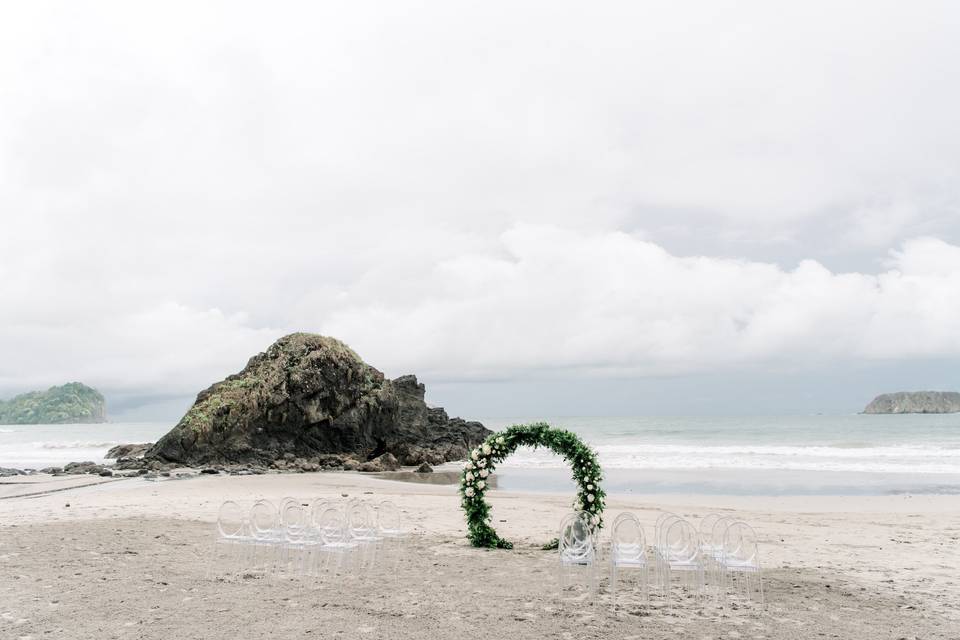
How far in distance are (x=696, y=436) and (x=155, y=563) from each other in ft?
198

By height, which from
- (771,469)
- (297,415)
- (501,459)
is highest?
(297,415)

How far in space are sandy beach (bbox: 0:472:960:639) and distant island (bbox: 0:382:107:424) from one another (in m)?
179

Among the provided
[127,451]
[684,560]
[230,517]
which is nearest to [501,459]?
[684,560]

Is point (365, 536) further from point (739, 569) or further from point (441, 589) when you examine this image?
point (739, 569)

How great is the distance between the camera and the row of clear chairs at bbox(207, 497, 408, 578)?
9953mm

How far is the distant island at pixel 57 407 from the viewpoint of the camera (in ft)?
559

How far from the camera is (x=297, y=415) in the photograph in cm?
3534

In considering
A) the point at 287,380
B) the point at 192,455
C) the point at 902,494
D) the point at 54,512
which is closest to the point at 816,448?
the point at 902,494

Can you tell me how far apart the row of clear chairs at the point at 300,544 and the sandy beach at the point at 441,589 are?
0.41 metres

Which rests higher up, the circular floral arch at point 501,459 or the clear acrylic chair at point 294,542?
the circular floral arch at point 501,459

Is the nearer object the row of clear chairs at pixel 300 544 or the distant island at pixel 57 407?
the row of clear chairs at pixel 300 544

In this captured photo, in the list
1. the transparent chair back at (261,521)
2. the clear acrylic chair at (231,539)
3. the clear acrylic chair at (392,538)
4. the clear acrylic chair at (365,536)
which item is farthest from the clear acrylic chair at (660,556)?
the clear acrylic chair at (231,539)

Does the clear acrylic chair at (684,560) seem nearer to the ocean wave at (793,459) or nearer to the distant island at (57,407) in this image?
the ocean wave at (793,459)

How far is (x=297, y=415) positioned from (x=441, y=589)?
27.8 m
